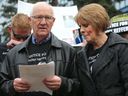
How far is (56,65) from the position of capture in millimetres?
4680

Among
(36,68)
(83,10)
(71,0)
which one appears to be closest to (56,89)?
(36,68)

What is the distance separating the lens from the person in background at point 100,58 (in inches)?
169

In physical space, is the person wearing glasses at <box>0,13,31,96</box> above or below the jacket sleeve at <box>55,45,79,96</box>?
above

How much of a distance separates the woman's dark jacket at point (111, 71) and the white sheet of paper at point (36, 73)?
383mm

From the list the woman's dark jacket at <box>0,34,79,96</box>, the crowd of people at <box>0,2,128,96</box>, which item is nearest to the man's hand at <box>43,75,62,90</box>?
the crowd of people at <box>0,2,128,96</box>

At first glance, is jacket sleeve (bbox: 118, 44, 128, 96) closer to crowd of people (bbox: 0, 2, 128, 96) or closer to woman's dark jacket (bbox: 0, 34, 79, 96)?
crowd of people (bbox: 0, 2, 128, 96)

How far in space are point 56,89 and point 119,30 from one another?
41.4 inches

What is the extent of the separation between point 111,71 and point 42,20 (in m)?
0.83

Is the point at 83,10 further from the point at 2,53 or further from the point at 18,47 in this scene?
the point at 2,53

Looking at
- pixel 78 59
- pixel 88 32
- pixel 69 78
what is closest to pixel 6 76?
pixel 69 78

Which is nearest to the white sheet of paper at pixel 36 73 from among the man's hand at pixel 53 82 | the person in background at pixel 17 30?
the man's hand at pixel 53 82

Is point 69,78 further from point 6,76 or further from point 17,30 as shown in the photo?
point 17,30

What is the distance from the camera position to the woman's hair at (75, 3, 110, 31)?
14.4 feet

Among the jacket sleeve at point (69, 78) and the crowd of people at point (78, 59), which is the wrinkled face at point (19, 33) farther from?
the jacket sleeve at point (69, 78)
